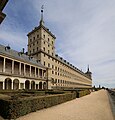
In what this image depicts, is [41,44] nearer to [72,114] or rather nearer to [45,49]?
[45,49]

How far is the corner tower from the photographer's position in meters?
52.5

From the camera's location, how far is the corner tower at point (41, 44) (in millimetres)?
52500

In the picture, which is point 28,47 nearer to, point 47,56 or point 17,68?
point 47,56

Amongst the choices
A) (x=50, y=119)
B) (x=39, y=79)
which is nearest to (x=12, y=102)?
(x=50, y=119)

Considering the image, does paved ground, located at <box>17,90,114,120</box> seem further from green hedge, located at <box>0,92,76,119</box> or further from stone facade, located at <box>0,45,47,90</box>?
stone facade, located at <box>0,45,47,90</box>

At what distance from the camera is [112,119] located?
9.45 m

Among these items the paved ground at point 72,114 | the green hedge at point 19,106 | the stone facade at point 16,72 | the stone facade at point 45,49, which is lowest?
the paved ground at point 72,114

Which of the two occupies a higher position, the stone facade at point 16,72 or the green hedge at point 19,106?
the stone facade at point 16,72

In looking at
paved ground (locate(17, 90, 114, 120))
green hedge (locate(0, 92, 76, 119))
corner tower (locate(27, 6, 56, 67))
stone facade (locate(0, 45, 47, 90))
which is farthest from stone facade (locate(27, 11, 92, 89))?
green hedge (locate(0, 92, 76, 119))

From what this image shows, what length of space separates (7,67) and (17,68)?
3.57 m

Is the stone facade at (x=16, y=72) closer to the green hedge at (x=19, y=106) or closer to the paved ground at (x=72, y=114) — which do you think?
the green hedge at (x=19, y=106)

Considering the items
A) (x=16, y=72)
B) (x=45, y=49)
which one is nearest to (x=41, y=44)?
(x=45, y=49)

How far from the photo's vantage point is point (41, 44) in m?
53.1

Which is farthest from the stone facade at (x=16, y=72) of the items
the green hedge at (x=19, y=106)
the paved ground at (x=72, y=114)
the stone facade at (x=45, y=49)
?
the paved ground at (x=72, y=114)
